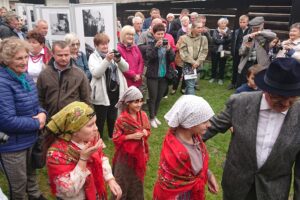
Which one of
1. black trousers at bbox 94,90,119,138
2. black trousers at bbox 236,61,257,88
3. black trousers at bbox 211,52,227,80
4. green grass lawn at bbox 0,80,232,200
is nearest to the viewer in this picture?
green grass lawn at bbox 0,80,232,200

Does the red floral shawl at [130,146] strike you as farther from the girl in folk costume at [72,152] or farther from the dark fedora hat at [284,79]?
the dark fedora hat at [284,79]

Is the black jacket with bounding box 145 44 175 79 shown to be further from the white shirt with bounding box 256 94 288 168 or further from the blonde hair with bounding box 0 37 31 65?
the white shirt with bounding box 256 94 288 168

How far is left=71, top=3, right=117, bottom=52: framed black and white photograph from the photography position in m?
6.18

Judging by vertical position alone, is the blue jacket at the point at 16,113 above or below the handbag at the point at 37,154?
above

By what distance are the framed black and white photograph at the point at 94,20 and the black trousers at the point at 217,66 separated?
13.7 ft

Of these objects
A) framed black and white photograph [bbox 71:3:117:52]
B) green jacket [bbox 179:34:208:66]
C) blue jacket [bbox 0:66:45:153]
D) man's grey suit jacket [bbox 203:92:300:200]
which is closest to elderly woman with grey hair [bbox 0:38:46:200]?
blue jacket [bbox 0:66:45:153]

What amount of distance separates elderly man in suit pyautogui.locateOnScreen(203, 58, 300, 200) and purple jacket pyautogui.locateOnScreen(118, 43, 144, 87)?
3.10 meters

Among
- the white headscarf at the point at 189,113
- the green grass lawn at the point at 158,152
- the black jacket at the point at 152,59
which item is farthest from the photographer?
the black jacket at the point at 152,59

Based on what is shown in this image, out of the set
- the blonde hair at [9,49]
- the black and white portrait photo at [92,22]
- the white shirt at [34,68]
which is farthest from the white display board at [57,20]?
the blonde hair at [9,49]

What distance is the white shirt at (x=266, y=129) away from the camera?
7.80 feet

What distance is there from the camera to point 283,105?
2297mm

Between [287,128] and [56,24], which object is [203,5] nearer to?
[56,24]

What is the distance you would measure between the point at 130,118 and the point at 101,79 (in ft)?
5.63

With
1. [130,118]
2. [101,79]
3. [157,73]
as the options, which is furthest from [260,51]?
[130,118]
